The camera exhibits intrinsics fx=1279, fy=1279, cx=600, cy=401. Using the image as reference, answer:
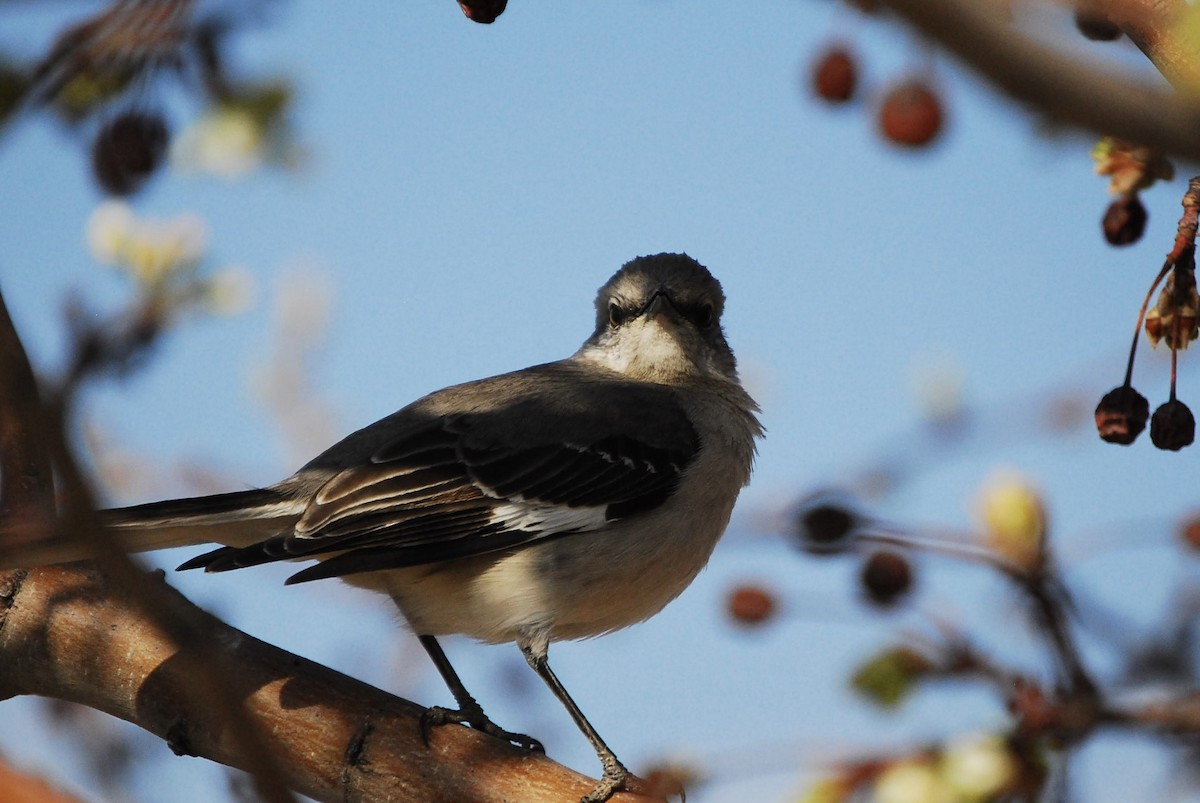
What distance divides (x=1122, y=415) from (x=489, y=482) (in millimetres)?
2294

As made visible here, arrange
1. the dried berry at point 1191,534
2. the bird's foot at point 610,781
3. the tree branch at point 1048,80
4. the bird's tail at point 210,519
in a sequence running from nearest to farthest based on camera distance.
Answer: the tree branch at point 1048,80, the dried berry at point 1191,534, the bird's foot at point 610,781, the bird's tail at point 210,519

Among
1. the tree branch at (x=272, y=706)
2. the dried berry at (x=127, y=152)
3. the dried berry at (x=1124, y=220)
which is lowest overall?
the tree branch at (x=272, y=706)

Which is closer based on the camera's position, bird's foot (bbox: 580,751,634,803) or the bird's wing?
bird's foot (bbox: 580,751,634,803)

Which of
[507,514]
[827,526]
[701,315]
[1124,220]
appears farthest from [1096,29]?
[701,315]

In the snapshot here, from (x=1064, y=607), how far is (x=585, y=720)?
250 cm

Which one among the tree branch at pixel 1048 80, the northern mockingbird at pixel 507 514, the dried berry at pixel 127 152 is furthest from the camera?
the northern mockingbird at pixel 507 514

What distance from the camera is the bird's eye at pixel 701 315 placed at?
18.0ft

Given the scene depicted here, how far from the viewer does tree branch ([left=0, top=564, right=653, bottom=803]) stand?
3.47m

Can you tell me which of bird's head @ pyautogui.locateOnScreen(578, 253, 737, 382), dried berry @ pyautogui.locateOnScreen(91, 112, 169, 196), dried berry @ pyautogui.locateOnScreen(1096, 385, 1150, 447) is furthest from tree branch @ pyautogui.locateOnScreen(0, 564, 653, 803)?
bird's head @ pyautogui.locateOnScreen(578, 253, 737, 382)

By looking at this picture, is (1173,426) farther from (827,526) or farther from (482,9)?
(482,9)

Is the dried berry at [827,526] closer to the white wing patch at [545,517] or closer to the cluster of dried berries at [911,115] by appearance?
the cluster of dried berries at [911,115]

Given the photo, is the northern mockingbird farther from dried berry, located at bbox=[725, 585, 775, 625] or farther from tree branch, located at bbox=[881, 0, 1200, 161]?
tree branch, located at bbox=[881, 0, 1200, 161]

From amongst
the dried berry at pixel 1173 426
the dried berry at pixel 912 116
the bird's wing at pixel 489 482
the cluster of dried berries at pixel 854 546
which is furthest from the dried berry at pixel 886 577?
the bird's wing at pixel 489 482

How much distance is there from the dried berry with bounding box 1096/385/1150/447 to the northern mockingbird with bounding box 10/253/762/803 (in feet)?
5.62
